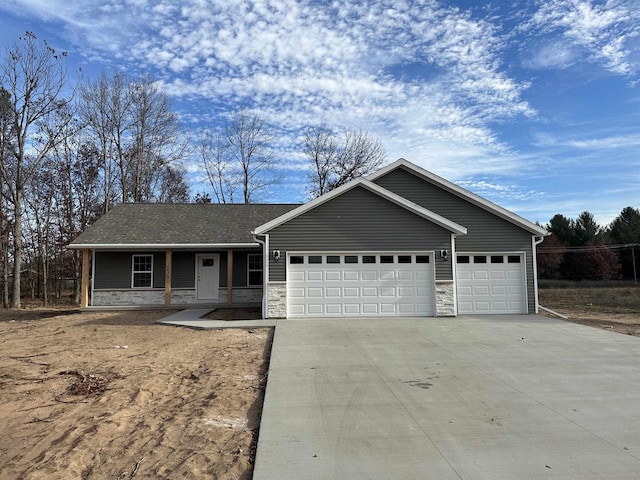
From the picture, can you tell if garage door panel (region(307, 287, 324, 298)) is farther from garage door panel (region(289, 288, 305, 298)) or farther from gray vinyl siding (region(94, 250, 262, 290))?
gray vinyl siding (region(94, 250, 262, 290))

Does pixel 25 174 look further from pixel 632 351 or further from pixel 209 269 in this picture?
pixel 632 351

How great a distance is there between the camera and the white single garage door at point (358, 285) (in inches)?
504

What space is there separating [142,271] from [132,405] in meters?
12.4

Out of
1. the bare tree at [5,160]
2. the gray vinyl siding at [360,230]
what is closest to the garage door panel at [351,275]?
the gray vinyl siding at [360,230]

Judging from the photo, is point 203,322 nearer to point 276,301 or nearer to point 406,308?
point 276,301

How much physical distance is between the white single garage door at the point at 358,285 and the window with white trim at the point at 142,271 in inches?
284

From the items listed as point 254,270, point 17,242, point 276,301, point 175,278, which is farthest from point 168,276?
point 17,242

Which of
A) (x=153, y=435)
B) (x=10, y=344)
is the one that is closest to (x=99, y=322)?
(x=10, y=344)

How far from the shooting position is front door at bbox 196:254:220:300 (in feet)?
55.7

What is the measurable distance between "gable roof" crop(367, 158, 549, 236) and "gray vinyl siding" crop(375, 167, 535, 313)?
13 centimetres

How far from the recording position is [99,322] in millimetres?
13422

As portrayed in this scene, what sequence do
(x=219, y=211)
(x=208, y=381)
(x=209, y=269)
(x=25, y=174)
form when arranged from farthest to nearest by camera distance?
(x=25, y=174) → (x=219, y=211) → (x=209, y=269) → (x=208, y=381)

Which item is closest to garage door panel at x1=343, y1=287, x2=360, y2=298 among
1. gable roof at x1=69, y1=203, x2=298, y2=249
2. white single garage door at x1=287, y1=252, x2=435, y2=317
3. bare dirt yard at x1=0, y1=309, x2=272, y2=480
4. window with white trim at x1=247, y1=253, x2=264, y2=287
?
white single garage door at x1=287, y1=252, x2=435, y2=317

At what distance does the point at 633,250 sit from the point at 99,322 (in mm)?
56859
